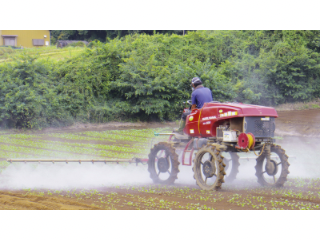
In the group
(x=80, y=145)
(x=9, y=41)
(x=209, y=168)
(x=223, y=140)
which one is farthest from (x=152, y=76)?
(x=9, y=41)

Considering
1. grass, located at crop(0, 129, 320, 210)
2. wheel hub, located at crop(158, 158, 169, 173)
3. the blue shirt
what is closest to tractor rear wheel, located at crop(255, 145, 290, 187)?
grass, located at crop(0, 129, 320, 210)

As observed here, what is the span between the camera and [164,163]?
894cm

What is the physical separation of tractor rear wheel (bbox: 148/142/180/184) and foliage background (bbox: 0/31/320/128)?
13.3m

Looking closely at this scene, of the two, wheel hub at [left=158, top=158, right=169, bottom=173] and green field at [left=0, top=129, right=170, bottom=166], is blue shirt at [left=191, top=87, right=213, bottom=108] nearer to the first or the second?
wheel hub at [left=158, top=158, right=169, bottom=173]

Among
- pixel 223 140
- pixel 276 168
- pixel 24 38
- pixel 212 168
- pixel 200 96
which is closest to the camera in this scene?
pixel 212 168

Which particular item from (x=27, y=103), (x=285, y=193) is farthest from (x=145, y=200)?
(x=27, y=103)

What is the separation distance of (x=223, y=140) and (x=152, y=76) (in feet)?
55.3

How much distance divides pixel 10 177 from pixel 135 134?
34.5ft

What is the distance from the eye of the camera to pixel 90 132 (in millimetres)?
20797

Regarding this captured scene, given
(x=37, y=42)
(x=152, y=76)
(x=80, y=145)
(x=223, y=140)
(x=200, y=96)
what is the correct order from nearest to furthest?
1. (x=223, y=140)
2. (x=200, y=96)
3. (x=80, y=145)
4. (x=152, y=76)
5. (x=37, y=42)

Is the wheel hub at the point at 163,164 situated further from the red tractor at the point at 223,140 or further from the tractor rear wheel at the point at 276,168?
the tractor rear wheel at the point at 276,168

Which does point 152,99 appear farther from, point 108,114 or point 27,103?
point 27,103

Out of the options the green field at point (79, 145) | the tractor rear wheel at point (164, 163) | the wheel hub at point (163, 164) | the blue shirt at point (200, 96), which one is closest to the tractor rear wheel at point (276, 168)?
the blue shirt at point (200, 96)

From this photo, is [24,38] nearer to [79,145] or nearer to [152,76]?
[152,76]
